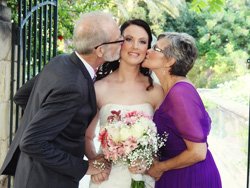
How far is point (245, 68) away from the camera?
67.4ft

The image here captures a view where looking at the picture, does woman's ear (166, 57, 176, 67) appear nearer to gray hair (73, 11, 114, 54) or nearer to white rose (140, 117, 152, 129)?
white rose (140, 117, 152, 129)

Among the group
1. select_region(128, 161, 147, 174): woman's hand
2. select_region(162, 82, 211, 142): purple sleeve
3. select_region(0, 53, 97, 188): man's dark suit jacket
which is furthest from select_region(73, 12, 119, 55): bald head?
select_region(128, 161, 147, 174): woman's hand

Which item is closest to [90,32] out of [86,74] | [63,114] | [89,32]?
[89,32]

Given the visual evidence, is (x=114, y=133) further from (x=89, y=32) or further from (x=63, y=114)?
(x=89, y=32)

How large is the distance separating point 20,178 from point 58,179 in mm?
245

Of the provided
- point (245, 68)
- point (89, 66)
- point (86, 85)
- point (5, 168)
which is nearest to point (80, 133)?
point (86, 85)

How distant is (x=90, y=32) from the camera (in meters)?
2.21

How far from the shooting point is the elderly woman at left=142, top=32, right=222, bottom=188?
2.39 meters

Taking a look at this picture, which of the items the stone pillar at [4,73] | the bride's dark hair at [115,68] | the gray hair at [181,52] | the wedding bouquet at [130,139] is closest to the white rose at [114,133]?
the wedding bouquet at [130,139]

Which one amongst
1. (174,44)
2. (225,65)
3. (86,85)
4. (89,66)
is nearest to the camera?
(86,85)

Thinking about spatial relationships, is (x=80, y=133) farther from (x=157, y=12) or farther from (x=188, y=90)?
(x=157, y=12)

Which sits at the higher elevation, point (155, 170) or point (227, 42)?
point (155, 170)

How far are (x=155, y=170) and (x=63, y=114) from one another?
41.2 inches

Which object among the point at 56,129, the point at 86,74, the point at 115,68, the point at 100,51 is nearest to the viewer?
the point at 56,129
